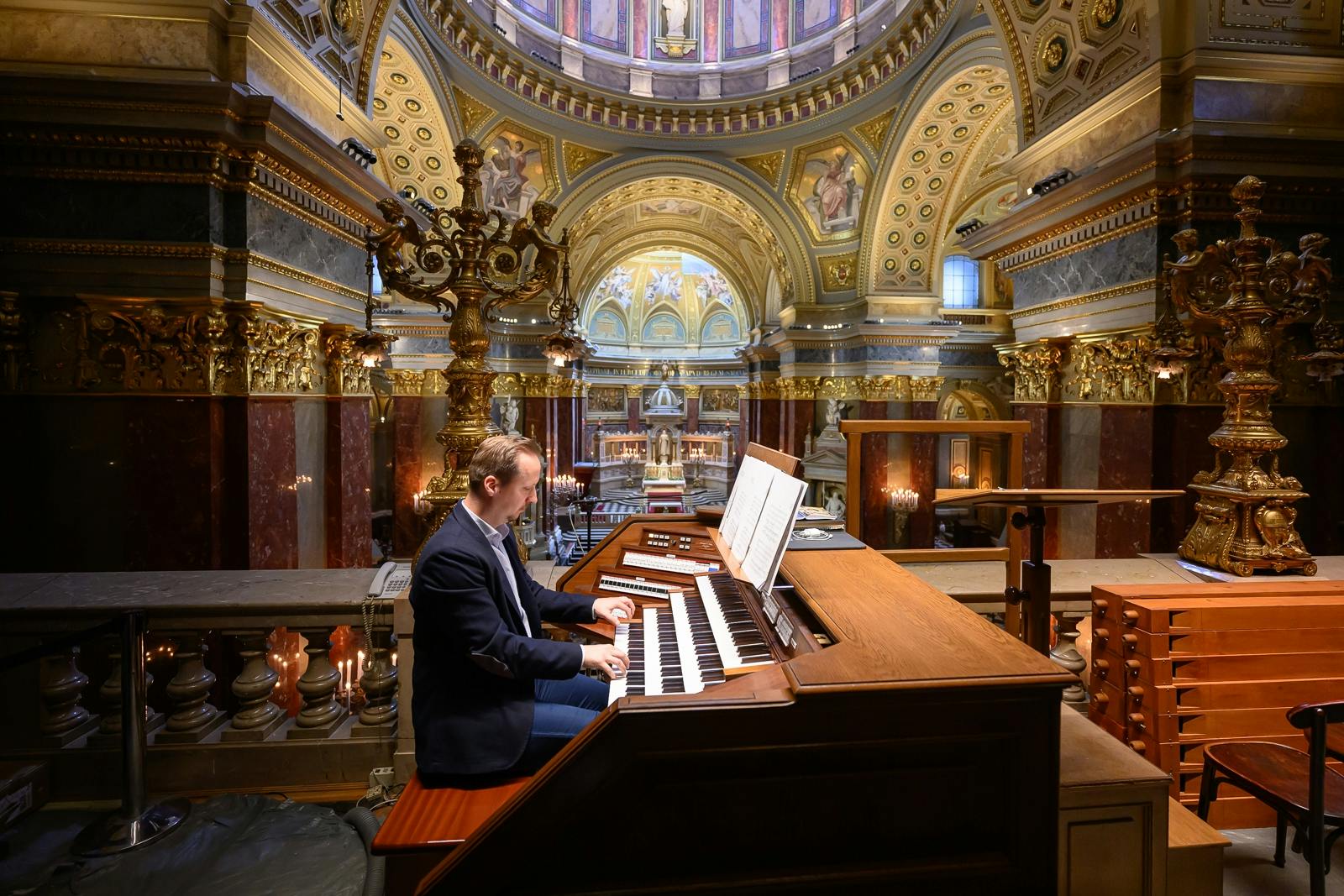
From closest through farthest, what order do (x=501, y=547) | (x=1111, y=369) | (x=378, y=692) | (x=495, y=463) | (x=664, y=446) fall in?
(x=495, y=463)
(x=501, y=547)
(x=378, y=692)
(x=1111, y=369)
(x=664, y=446)

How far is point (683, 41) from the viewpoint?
14516mm

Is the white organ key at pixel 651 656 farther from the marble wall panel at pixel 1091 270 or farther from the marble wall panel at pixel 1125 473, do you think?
the marble wall panel at pixel 1091 270

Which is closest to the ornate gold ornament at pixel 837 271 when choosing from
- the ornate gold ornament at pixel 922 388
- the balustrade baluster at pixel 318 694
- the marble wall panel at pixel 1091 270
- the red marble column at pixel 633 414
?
the ornate gold ornament at pixel 922 388

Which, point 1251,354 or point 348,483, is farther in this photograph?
point 348,483

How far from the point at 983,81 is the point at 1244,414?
29.4 feet

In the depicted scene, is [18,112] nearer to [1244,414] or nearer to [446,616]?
[446,616]

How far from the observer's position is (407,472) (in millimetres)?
11617

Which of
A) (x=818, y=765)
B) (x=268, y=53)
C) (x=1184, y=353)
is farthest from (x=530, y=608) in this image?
(x=268, y=53)

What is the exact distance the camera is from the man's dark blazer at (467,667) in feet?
6.68

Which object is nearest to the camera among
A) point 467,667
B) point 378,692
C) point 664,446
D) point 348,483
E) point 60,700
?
point 467,667

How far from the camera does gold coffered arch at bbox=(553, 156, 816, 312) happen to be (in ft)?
46.5

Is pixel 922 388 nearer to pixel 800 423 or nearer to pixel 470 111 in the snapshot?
pixel 800 423

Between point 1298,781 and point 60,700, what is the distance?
5596mm

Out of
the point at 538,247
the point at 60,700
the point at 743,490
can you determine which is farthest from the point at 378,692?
the point at 538,247
